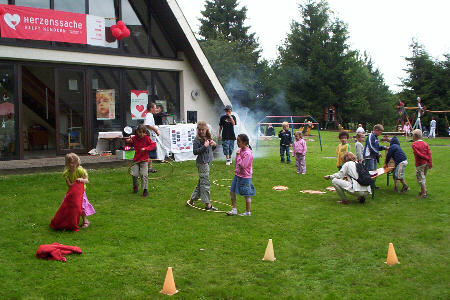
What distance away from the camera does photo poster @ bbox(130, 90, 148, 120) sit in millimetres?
17469

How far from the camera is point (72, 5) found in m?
15.6

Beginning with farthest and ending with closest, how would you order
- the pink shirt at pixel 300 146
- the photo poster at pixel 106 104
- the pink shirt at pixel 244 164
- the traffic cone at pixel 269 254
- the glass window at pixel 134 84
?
the glass window at pixel 134 84
the photo poster at pixel 106 104
the pink shirt at pixel 300 146
the pink shirt at pixel 244 164
the traffic cone at pixel 269 254

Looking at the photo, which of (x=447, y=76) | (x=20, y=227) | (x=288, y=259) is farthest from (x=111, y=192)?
(x=447, y=76)

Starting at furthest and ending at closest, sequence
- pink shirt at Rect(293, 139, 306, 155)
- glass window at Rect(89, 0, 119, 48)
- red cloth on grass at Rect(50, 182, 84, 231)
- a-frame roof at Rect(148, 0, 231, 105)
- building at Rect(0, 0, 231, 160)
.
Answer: a-frame roof at Rect(148, 0, 231, 105), glass window at Rect(89, 0, 119, 48), building at Rect(0, 0, 231, 160), pink shirt at Rect(293, 139, 306, 155), red cloth on grass at Rect(50, 182, 84, 231)

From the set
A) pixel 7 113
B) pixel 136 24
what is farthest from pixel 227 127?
pixel 7 113

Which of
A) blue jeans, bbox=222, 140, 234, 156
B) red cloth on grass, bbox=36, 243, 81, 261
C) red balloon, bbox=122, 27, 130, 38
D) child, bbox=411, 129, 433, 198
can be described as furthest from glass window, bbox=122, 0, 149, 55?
red cloth on grass, bbox=36, 243, 81, 261

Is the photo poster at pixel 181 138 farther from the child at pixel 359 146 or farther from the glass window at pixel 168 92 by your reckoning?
the child at pixel 359 146

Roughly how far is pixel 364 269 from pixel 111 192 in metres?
6.56

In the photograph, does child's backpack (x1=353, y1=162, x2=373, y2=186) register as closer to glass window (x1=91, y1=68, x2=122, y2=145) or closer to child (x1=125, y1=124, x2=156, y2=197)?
child (x1=125, y1=124, x2=156, y2=197)

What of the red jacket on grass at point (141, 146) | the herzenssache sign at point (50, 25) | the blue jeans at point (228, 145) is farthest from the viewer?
the blue jeans at point (228, 145)

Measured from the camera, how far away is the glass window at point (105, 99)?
16.4 m

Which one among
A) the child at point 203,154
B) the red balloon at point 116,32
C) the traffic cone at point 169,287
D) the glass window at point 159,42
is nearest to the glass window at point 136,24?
the glass window at point 159,42

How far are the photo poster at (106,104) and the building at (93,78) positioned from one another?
4cm

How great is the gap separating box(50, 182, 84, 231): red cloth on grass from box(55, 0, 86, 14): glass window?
33.0 feet
